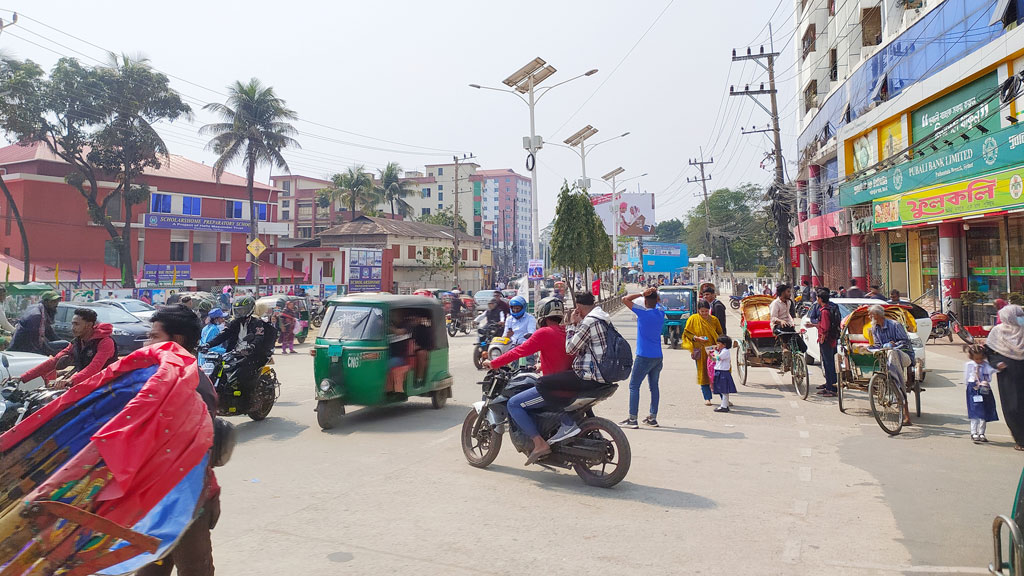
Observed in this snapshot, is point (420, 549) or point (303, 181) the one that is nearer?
point (420, 549)

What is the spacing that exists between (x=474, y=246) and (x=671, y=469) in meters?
62.9

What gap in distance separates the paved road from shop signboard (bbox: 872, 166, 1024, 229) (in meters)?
10.3

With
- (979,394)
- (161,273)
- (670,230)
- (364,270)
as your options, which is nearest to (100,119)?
(161,273)

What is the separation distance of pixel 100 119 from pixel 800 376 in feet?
121

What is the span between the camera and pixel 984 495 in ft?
19.2

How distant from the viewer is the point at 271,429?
8.97 metres

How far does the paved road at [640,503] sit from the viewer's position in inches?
178

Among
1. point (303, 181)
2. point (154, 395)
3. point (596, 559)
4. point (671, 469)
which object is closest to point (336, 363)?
point (671, 469)

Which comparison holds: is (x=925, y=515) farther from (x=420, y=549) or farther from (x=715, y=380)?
(x=715, y=380)

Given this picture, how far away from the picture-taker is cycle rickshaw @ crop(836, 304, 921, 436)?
8.47 metres

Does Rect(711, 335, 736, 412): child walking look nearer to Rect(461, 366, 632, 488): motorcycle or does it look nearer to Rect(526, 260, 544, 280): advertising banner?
Rect(461, 366, 632, 488): motorcycle

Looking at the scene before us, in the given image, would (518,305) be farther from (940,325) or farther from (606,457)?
(940,325)

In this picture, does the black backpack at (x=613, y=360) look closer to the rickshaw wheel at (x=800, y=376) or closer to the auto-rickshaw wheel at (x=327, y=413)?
the auto-rickshaw wheel at (x=327, y=413)

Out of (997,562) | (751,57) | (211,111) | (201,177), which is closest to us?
(997,562)
